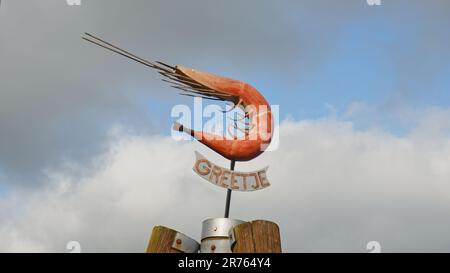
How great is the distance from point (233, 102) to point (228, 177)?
4.96ft

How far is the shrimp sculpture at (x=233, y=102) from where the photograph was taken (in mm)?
9078

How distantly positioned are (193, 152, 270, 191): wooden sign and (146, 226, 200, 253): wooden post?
125 cm

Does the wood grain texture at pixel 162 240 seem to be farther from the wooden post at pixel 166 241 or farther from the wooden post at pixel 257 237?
the wooden post at pixel 257 237

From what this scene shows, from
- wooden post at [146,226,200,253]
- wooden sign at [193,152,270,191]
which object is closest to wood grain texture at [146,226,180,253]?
wooden post at [146,226,200,253]

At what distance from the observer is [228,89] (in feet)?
31.2

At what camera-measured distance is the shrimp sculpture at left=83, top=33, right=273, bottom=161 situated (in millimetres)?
9078

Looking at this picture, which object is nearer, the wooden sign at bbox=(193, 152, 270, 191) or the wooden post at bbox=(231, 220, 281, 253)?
the wooden post at bbox=(231, 220, 281, 253)

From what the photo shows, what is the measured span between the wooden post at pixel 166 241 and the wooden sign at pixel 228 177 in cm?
125

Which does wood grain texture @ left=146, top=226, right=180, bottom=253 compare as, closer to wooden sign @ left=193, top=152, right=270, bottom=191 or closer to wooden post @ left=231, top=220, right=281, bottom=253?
wooden post @ left=231, top=220, right=281, bottom=253

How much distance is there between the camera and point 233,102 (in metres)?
9.64

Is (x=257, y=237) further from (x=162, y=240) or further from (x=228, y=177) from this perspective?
(x=228, y=177)
